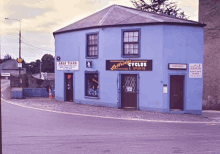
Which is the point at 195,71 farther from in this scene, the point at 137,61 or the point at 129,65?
the point at 129,65

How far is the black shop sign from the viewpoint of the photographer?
14141 mm

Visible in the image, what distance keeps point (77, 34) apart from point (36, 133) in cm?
1035

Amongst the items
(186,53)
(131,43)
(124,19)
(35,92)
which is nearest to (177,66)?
(186,53)

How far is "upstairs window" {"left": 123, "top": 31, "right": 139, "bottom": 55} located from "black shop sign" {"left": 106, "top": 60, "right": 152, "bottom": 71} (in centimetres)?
69

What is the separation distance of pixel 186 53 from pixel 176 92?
104 inches

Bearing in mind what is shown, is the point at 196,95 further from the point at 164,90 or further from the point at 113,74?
the point at 113,74

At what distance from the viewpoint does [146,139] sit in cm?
743

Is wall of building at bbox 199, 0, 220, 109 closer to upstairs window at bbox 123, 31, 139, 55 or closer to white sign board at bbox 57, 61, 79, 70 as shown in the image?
upstairs window at bbox 123, 31, 139, 55

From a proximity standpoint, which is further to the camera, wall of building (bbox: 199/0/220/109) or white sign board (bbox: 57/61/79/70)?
wall of building (bbox: 199/0/220/109)

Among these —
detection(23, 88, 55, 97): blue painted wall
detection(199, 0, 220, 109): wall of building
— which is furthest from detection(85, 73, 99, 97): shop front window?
detection(199, 0, 220, 109): wall of building

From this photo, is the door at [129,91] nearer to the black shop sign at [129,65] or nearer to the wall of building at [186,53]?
the black shop sign at [129,65]

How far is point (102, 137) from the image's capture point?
7625 millimetres

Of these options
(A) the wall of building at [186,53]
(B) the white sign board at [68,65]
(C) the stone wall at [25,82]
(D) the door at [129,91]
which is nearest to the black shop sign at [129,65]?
(D) the door at [129,91]

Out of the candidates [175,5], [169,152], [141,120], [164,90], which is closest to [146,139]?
[169,152]
